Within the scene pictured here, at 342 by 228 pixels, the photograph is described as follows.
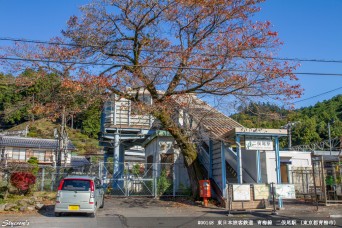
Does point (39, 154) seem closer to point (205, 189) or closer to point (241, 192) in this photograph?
point (205, 189)

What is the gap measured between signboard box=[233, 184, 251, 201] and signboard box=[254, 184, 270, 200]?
0.54 meters

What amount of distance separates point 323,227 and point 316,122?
1794 inches

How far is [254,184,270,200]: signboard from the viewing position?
1598 centimetres

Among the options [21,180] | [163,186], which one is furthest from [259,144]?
[21,180]

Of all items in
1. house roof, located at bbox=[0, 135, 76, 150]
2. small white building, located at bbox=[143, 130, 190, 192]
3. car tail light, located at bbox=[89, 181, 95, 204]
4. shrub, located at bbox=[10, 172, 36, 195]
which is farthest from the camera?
house roof, located at bbox=[0, 135, 76, 150]

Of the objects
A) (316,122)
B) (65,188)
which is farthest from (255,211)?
(316,122)

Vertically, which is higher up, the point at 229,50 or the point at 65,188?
the point at 229,50

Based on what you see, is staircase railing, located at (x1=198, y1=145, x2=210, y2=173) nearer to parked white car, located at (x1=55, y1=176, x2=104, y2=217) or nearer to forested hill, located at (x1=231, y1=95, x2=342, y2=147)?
parked white car, located at (x1=55, y1=176, x2=104, y2=217)

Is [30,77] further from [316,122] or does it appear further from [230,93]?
[316,122]

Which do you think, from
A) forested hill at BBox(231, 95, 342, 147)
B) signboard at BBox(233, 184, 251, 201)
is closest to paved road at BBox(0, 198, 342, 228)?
signboard at BBox(233, 184, 251, 201)

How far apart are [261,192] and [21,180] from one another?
1221 cm

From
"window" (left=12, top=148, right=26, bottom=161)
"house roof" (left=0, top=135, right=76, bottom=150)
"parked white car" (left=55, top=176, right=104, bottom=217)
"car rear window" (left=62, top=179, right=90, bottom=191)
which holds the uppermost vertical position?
"house roof" (left=0, top=135, right=76, bottom=150)

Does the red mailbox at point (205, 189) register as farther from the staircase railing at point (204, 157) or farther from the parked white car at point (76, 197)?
the parked white car at point (76, 197)

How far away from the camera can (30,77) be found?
15.6 meters
